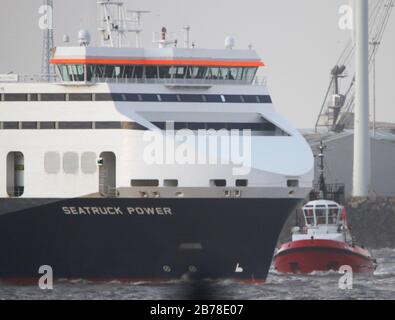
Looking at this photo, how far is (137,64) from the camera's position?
78.5 metres

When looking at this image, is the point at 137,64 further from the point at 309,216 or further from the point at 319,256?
the point at 309,216

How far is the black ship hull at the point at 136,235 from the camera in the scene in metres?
76.3

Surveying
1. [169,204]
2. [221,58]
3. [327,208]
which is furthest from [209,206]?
[327,208]

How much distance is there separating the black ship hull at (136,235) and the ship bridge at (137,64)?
518 cm

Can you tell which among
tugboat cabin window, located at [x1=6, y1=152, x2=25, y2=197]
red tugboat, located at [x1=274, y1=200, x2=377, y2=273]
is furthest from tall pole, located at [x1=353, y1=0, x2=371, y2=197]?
tugboat cabin window, located at [x1=6, y1=152, x2=25, y2=197]

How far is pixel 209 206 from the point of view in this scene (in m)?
76.2

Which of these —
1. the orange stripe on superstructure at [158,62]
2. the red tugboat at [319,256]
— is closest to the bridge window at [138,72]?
the orange stripe on superstructure at [158,62]

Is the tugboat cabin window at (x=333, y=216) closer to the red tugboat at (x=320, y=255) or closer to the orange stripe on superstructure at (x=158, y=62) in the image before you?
the red tugboat at (x=320, y=255)

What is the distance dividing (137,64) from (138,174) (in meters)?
4.78

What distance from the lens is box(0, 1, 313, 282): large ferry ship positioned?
7631 centimetres

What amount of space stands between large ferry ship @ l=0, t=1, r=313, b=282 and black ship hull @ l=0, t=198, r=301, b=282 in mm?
38

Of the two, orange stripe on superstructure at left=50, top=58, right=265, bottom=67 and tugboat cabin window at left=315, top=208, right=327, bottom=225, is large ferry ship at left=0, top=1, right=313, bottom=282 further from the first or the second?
tugboat cabin window at left=315, top=208, right=327, bottom=225
